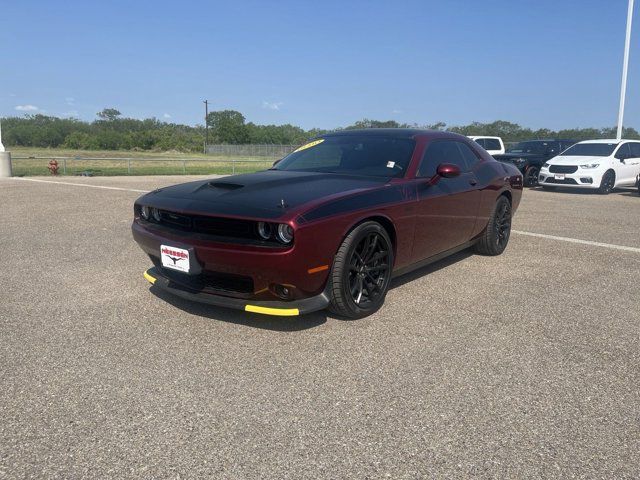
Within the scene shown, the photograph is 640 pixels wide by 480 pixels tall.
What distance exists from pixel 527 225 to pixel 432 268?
3835 mm

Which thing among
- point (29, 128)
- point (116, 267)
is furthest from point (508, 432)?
point (29, 128)

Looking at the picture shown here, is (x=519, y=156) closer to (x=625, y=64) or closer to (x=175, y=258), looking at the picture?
(x=625, y=64)

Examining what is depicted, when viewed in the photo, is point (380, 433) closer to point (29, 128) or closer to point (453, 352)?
point (453, 352)

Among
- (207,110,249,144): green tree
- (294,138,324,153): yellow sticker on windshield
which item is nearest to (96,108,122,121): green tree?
(207,110,249,144): green tree

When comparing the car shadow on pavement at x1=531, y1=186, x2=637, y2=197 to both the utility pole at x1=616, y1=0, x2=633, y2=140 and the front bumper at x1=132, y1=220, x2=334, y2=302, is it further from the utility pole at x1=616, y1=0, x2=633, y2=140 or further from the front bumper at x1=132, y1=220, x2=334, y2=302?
the front bumper at x1=132, y1=220, x2=334, y2=302

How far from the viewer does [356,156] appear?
4.77 m

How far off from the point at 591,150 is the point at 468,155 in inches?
475

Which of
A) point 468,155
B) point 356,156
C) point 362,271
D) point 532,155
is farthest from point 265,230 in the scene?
point 532,155

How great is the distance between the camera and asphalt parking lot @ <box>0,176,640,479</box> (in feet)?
7.30

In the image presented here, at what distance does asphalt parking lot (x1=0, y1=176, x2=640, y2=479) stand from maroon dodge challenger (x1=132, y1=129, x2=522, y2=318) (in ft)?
0.92

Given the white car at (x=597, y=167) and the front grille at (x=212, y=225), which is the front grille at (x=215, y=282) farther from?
the white car at (x=597, y=167)

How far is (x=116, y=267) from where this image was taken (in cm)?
540

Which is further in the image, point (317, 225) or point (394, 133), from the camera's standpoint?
point (394, 133)

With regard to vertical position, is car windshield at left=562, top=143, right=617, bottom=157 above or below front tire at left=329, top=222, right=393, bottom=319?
above
